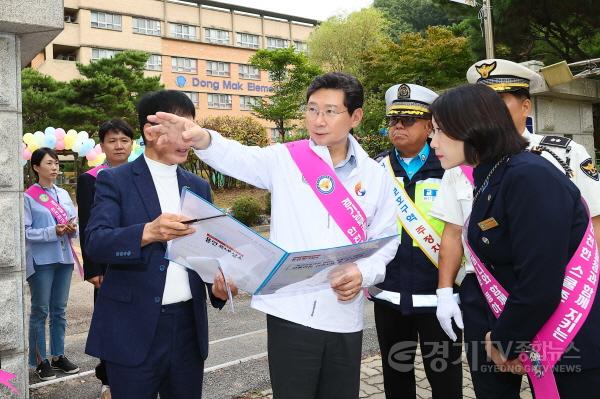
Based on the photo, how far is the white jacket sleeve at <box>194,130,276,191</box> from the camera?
6.89 ft

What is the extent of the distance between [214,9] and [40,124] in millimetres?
29357

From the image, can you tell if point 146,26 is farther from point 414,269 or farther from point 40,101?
point 414,269

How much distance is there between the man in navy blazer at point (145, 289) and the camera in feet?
7.44

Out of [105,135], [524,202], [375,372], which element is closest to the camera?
[524,202]

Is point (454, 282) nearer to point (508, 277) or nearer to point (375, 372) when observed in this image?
point (508, 277)

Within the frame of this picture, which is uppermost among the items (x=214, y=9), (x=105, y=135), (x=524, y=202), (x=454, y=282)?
(x=214, y=9)

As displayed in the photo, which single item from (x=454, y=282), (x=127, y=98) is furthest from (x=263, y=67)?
(x=454, y=282)

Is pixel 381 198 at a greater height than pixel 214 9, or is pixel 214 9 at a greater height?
pixel 214 9

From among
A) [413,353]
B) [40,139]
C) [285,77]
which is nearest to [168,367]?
[413,353]

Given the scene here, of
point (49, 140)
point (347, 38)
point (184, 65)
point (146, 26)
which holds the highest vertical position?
point (146, 26)

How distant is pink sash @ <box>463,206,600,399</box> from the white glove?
2.44 feet

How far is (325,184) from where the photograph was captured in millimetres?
2260

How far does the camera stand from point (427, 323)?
2.98 metres

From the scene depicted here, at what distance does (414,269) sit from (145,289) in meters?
1.54
